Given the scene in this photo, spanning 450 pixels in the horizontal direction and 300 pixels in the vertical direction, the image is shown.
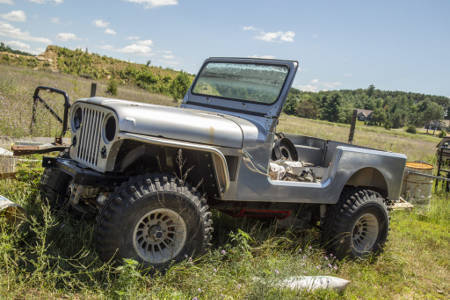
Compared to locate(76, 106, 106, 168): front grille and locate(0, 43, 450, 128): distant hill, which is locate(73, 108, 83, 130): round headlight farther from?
locate(0, 43, 450, 128): distant hill

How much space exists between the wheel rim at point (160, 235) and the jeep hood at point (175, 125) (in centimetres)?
61

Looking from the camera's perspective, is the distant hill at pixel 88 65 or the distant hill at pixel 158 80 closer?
the distant hill at pixel 158 80

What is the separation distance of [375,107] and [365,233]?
→ 312 feet

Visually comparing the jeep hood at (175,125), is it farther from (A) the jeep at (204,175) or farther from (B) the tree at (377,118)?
(B) the tree at (377,118)

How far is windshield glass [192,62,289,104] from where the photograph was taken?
13.4 feet

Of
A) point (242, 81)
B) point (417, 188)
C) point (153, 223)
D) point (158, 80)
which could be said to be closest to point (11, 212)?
point (153, 223)

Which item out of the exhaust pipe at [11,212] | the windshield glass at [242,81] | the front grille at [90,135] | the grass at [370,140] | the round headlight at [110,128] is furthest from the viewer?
the grass at [370,140]

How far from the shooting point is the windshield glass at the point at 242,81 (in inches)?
161

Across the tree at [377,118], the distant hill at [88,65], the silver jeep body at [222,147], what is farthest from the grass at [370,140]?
the tree at [377,118]

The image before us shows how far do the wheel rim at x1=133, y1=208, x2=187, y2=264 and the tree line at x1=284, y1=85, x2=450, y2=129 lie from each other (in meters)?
39.6

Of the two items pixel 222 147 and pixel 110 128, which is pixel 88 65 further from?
pixel 222 147

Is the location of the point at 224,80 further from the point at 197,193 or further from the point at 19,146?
the point at 19,146

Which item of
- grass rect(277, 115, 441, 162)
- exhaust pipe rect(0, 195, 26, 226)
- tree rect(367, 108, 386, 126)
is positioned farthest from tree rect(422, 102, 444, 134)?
exhaust pipe rect(0, 195, 26, 226)

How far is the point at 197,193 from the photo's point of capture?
320 centimetres
